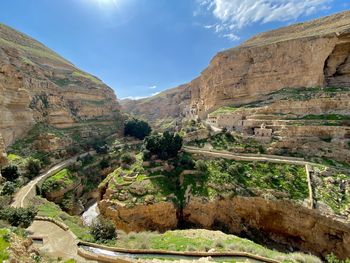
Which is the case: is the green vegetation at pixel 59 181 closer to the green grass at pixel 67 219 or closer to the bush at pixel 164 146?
the green grass at pixel 67 219

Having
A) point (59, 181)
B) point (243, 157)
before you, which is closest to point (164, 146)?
point (243, 157)

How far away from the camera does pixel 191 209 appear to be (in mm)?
21250

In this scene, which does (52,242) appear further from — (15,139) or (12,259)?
(15,139)

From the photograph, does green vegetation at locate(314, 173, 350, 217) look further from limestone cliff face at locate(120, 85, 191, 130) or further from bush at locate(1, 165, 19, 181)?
limestone cliff face at locate(120, 85, 191, 130)

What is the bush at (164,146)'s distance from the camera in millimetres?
27234

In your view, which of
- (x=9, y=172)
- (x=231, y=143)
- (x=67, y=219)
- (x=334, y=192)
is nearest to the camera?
(x=67, y=219)

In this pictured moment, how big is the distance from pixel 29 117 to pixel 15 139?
481cm

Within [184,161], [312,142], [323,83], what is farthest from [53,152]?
[323,83]

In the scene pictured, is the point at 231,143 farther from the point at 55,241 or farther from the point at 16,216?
→ the point at 16,216

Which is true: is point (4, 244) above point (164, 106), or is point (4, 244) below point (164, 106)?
below

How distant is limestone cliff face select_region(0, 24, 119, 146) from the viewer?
30.3 m

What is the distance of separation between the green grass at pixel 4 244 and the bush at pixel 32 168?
67.5 feet

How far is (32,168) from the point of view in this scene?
25.8 metres

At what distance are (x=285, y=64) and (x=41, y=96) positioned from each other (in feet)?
163
